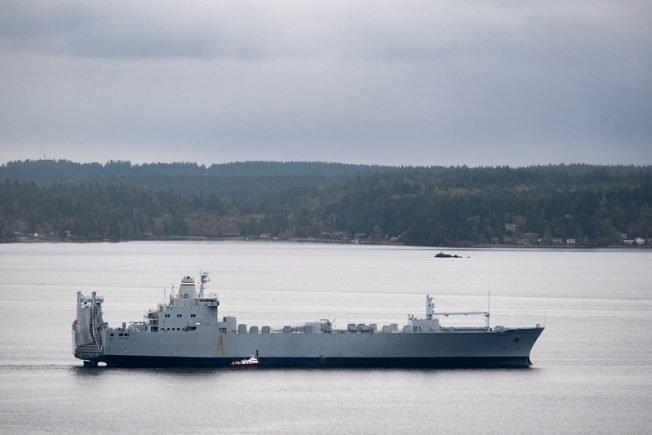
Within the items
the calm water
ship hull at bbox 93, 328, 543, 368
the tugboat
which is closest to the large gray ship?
ship hull at bbox 93, 328, 543, 368

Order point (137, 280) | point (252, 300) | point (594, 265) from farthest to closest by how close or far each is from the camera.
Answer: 1. point (594, 265)
2. point (137, 280)
3. point (252, 300)

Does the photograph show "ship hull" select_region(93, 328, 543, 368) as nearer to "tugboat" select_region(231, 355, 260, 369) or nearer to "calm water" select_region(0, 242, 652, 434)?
"tugboat" select_region(231, 355, 260, 369)

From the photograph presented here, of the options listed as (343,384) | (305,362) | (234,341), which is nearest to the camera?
(343,384)

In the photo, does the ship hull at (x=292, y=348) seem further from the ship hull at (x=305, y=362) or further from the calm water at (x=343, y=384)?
the calm water at (x=343, y=384)

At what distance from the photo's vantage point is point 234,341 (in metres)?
60.5

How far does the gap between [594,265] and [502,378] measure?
421 feet

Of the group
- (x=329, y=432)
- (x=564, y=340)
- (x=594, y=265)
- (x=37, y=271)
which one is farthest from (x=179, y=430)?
(x=594, y=265)

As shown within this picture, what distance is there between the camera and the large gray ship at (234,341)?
60.4 m

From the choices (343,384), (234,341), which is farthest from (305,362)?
(343,384)

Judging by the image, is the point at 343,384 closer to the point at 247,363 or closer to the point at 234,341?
the point at 247,363

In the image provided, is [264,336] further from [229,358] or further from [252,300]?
[252,300]

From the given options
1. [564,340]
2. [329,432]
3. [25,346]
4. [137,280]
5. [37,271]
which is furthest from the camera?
[37,271]

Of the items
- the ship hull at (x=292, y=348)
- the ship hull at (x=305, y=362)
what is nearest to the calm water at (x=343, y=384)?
the ship hull at (x=305, y=362)

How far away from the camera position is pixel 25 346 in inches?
2815
